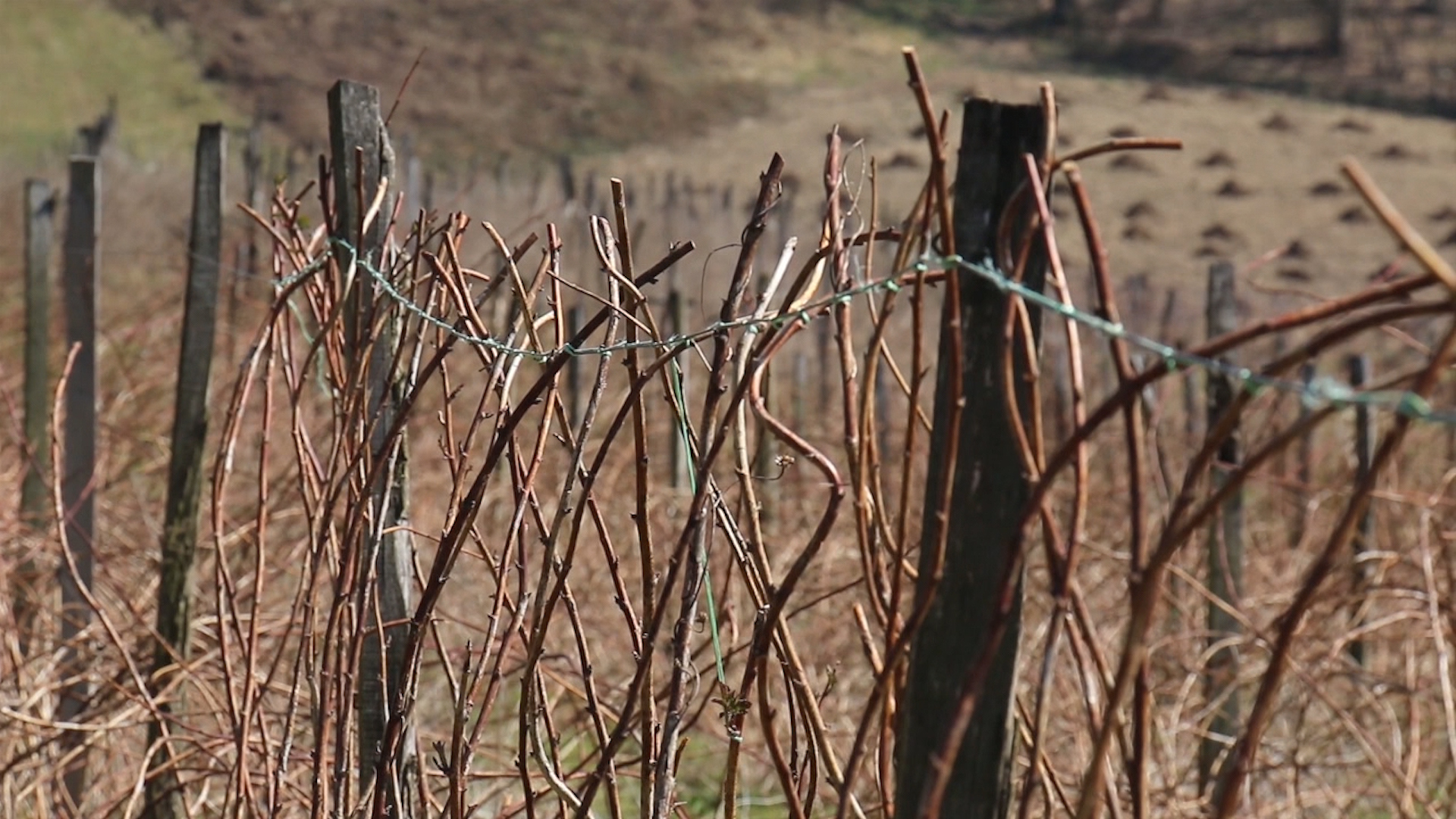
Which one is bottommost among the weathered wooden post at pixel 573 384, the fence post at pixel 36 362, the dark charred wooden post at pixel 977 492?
the weathered wooden post at pixel 573 384

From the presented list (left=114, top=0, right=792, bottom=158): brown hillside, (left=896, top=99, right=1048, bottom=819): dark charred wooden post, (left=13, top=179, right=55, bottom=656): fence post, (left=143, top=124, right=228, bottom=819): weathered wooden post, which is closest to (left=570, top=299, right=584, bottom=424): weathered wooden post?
(left=13, top=179, right=55, bottom=656): fence post

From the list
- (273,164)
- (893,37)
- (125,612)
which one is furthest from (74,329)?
(893,37)

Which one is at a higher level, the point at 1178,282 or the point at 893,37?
the point at 893,37

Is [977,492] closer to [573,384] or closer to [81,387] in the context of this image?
[81,387]

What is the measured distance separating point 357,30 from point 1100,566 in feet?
96.9

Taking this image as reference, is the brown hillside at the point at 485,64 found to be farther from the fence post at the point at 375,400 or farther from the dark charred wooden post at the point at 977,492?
the dark charred wooden post at the point at 977,492

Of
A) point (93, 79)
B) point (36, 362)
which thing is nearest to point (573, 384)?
point (36, 362)

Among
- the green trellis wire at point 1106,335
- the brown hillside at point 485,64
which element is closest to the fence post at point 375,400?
the green trellis wire at point 1106,335

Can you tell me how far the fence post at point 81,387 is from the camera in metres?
4.07

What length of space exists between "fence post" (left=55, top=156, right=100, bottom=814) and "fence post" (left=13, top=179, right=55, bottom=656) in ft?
0.57

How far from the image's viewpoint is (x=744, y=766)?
545cm

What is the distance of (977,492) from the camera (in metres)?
1.32

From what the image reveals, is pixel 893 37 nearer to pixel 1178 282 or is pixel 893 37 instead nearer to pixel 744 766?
pixel 1178 282

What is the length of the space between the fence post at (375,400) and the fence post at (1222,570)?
7.23 ft
